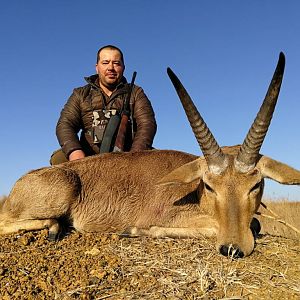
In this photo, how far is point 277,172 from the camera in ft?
18.2

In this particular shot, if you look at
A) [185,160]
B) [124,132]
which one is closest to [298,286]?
[185,160]

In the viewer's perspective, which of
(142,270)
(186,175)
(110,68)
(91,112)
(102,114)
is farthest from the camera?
(110,68)

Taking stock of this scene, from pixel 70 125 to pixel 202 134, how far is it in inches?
158

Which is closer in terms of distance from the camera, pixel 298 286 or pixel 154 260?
pixel 298 286

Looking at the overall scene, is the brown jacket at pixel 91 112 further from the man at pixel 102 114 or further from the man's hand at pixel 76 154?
the man's hand at pixel 76 154

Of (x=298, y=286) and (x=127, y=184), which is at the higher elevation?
(x=127, y=184)

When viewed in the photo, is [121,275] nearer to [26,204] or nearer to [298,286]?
[298,286]

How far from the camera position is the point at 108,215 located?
22.0 ft

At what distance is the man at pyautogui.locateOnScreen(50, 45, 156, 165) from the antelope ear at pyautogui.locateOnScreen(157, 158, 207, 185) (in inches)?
103

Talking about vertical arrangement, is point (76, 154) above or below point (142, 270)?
above

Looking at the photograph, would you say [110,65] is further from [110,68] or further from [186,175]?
[186,175]

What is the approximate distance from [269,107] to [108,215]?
2.90m

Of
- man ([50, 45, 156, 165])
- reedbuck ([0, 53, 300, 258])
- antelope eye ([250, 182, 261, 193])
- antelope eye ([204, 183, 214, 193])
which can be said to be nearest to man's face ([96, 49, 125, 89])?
man ([50, 45, 156, 165])

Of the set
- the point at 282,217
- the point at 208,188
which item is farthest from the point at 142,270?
the point at 282,217
